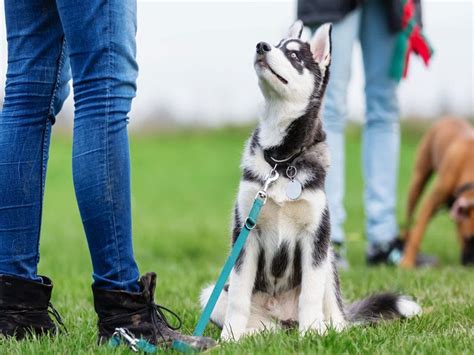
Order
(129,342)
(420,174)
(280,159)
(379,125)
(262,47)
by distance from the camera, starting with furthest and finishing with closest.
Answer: (420,174) → (379,125) → (280,159) → (262,47) → (129,342)

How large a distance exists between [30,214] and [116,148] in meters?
0.56

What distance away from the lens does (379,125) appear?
646 cm

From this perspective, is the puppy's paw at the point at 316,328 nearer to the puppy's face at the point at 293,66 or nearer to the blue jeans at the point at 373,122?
the puppy's face at the point at 293,66

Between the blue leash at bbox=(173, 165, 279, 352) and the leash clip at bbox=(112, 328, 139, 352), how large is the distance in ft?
0.48

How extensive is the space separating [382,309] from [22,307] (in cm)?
165

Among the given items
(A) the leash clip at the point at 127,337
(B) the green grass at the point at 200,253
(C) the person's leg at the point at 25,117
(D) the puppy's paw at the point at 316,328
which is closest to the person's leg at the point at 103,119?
(A) the leash clip at the point at 127,337

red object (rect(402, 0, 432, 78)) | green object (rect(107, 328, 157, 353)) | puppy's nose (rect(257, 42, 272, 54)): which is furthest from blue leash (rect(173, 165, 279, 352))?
red object (rect(402, 0, 432, 78))

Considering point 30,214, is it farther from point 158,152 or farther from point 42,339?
point 158,152

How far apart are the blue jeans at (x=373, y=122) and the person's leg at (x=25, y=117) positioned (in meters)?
2.89

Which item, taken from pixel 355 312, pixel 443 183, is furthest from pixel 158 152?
pixel 355 312

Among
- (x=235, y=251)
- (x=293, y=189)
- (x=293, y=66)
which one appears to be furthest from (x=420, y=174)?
(x=235, y=251)

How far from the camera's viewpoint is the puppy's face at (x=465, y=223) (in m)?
7.44

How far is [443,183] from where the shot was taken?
25.1 feet

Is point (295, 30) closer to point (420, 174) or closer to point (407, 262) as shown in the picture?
point (407, 262)
